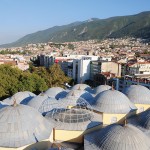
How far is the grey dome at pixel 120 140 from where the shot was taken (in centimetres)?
1702

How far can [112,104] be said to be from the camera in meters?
24.6

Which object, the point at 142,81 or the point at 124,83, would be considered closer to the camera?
the point at 142,81

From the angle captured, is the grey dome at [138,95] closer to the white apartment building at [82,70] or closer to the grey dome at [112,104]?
the grey dome at [112,104]

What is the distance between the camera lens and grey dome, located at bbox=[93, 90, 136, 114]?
80.2ft

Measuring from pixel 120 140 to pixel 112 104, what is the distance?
7.53m

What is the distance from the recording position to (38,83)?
4569 cm

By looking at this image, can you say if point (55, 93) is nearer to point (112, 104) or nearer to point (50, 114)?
point (112, 104)

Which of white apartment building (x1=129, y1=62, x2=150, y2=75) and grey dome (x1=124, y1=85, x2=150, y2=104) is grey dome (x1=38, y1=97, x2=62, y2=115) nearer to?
grey dome (x1=124, y1=85, x2=150, y2=104)

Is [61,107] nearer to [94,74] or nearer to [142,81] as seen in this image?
[142,81]

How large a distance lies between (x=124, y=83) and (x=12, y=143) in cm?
4236

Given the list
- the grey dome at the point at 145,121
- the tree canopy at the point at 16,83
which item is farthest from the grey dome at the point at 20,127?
the tree canopy at the point at 16,83

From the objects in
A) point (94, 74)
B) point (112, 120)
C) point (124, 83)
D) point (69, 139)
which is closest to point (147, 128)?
point (112, 120)

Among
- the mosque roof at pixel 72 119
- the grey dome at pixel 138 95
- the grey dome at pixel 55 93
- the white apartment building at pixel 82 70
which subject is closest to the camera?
the mosque roof at pixel 72 119

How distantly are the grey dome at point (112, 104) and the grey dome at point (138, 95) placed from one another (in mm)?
2949
